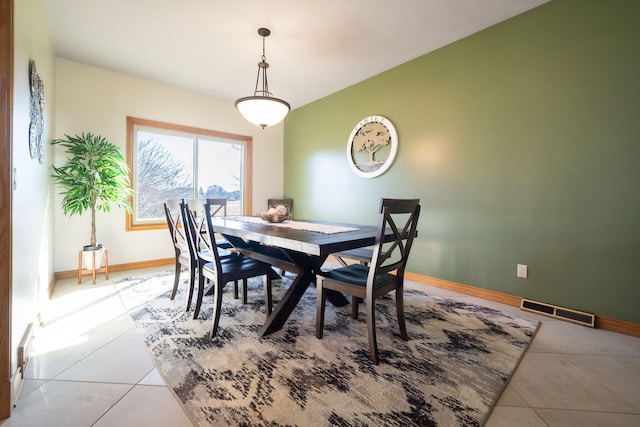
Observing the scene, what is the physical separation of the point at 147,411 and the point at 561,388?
202 centimetres

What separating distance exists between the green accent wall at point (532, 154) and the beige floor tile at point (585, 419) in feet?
4.01

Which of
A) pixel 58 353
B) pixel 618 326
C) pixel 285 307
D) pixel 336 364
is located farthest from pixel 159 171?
pixel 618 326

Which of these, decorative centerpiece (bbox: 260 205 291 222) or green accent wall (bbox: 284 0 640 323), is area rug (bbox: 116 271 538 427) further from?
decorative centerpiece (bbox: 260 205 291 222)

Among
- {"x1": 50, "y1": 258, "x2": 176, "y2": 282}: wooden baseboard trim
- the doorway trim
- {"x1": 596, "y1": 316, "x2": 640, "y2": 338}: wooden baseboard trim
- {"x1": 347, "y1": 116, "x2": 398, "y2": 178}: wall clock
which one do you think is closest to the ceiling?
{"x1": 347, "y1": 116, "x2": 398, "y2": 178}: wall clock

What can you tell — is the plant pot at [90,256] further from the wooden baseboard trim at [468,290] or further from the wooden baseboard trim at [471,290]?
the wooden baseboard trim at [468,290]

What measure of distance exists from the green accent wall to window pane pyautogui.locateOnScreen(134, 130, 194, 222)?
2.89 m

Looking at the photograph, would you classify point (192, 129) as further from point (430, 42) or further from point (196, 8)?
point (430, 42)

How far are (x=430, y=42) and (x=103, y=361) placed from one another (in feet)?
12.6

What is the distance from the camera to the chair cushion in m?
1.81

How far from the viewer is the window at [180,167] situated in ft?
12.9

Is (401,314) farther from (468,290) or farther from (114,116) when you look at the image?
(114,116)

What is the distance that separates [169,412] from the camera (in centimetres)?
127

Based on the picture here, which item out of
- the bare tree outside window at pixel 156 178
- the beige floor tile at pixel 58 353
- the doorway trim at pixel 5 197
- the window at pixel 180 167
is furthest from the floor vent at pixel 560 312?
the bare tree outside window at pixel 156 178

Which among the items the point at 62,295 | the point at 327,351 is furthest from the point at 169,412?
the point at 62,295
